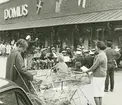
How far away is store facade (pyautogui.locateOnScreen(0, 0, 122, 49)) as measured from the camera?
20891 mm

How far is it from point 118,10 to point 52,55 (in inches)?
204

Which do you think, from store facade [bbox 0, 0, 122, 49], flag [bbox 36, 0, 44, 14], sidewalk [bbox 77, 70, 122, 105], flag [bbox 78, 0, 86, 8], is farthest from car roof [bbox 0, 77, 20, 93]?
flag [bbox 36, 0, 44, 14]

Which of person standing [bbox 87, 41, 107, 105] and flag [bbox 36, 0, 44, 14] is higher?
flag [bbox 36, 0, 44, 14]

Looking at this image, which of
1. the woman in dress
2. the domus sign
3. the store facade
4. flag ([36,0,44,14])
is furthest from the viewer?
the domus sign

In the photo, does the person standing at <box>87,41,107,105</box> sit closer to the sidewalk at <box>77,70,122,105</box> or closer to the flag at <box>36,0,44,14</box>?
the sidewalk at <box>77,70,122,105</box>

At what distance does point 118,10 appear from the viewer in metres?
20.6

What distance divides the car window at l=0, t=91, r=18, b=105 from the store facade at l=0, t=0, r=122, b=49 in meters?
15.4

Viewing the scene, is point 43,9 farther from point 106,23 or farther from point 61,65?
point 61,65

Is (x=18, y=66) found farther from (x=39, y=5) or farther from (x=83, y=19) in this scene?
(x=39, y=5)

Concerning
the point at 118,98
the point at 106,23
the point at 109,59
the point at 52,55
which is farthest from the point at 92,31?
the point at 118,98

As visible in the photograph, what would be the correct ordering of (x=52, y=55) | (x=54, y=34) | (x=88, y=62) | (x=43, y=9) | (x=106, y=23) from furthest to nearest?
(x=43, y=9) → (x=54, y=34) → (x=106, y=23) → (x=52, y=55) → (x=88, y=62)

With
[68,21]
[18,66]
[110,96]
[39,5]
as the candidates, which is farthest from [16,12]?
[18,66]

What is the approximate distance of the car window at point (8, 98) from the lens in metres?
3.21

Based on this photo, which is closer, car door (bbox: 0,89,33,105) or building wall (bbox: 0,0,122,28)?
car door (bbox: 0,89,33,105)
